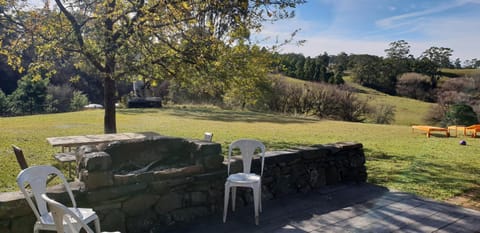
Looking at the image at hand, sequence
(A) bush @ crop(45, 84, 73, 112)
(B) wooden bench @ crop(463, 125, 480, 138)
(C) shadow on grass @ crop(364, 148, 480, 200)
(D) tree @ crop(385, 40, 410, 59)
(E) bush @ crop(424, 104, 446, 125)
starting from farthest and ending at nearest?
(D) tree @ crop(385, 40, 410, 59)
(A) bush @ crop(45, 84, 73, 112)
(E) bush @ crop(424, 104, 446, 125)
(B) wooden bench @ crop(463, 125, 480, 138)
(C) shadow on grass @ crop(364, 148, 480, 200)

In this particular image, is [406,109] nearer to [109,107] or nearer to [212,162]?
[109,107]

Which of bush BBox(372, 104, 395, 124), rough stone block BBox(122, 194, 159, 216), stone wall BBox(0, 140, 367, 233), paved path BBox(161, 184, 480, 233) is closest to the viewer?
stone wall BBox(0, 140, 367, 233)

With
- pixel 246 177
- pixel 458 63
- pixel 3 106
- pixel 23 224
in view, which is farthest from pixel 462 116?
pixel 458 63

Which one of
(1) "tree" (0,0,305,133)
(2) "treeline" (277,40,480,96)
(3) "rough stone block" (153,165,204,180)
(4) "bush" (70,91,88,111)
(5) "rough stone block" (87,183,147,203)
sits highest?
(2) "treeline" (277,40,480,96)

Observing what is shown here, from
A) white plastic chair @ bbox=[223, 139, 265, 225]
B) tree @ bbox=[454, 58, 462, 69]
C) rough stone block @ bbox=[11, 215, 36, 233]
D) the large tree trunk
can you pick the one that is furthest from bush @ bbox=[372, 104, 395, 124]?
tree @ bbox=[454, 58, 462, 69]

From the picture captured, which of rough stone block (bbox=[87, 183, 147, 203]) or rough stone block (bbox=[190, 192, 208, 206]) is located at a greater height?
rough stone block (bbox=[87, 183, 147, 203])

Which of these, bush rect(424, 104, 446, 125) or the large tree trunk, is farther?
bush rect(424, 104, 446, 125)

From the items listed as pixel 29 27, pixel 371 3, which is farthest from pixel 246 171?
pixel 371 3

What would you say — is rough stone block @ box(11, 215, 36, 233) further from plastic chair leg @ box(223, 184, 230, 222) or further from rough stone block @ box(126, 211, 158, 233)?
plastic chair leg @ box(223, 184, 230, 222)

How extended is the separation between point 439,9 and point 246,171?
1136 centimetres

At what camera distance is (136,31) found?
22.2ft

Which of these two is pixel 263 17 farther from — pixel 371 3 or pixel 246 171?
pixel 371 3

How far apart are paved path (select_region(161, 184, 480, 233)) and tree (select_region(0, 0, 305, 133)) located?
3908mm

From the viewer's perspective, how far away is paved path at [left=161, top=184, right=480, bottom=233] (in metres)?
3.42
